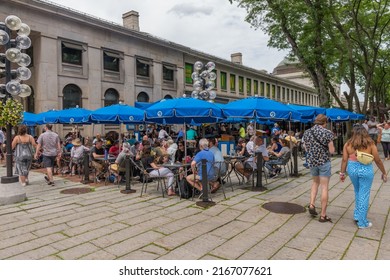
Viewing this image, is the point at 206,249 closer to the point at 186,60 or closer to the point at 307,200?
the point at 307,200

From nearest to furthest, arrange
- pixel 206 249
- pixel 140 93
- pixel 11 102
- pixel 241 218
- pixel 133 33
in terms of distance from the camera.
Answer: pixel 206 249 < pixel 241 218 < pixel 11 102 < pixel 133 33 < pixel 140 93

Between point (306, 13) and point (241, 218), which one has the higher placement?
point (306, 13)

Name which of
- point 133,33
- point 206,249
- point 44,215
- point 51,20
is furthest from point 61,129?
point 206,249

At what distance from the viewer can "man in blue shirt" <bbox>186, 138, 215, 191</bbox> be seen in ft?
20.9

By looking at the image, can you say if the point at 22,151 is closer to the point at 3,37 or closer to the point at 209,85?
the point at 3,37

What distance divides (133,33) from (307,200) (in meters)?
21.2

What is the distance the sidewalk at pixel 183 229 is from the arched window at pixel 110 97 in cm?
1625

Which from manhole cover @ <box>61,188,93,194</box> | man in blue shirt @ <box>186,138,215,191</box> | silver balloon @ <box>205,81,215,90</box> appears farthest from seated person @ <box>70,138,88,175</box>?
silver balloon @ <box>205,81,215,90</box>

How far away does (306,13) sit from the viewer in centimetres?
1630

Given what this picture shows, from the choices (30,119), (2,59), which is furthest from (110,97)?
(2,59)

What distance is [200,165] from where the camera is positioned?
21.1 feet

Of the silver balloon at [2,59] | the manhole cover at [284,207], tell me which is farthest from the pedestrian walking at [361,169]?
the silver balloon at [2,59]

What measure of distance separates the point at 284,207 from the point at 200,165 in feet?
6.50

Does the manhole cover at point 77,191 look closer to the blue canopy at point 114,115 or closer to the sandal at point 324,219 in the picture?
the blue canopy at point 114,115
